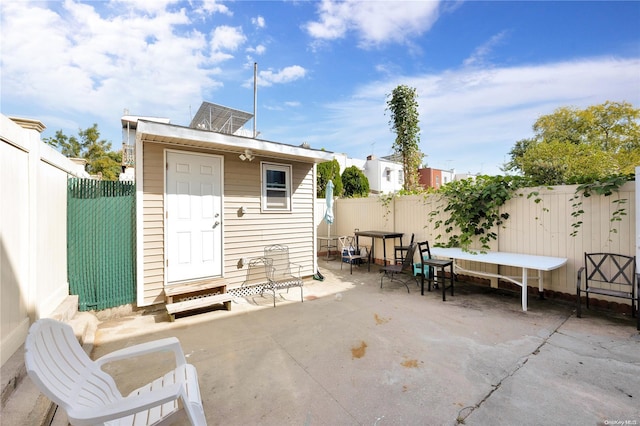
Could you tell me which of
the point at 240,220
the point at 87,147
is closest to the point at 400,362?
the point at 240,220

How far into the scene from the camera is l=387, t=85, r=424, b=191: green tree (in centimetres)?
1052

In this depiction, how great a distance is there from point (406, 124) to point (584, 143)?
46.8ft

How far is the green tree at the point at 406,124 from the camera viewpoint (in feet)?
34.5

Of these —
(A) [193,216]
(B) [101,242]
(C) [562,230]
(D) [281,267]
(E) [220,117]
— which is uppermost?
(E) [220,117]

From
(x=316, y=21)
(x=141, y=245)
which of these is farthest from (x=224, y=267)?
(x=316, y=21)

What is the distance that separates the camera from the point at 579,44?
22.0 feet

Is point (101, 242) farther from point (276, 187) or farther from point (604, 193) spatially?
point (604, 193)

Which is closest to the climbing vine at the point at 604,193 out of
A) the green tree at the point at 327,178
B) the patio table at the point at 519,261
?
the patio table at the point at 519,261

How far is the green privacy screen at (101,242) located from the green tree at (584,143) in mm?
13430

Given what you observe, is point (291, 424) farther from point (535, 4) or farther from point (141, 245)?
point (535, 4)

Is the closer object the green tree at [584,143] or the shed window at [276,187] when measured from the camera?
the shed window at [276,187]

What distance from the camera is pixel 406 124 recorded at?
1065cm

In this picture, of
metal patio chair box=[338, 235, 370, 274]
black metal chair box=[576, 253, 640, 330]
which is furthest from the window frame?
black metal chair box=[576, 253, 640, 330]

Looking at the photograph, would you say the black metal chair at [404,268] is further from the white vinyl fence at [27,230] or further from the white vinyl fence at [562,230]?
the white vinyl fence at [27,230]
